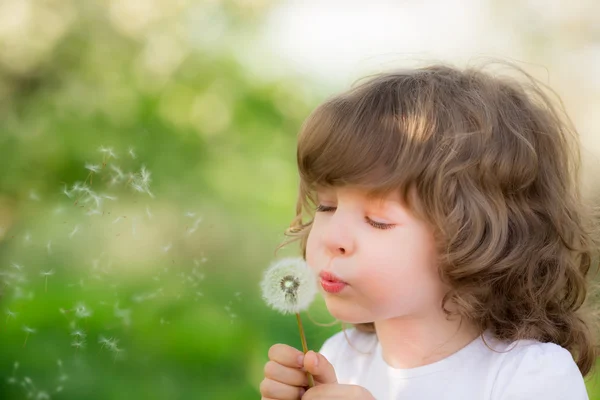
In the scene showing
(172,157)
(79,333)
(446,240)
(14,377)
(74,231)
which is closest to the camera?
(446,240)

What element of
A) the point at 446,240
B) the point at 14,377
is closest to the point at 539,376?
the point at 446,240

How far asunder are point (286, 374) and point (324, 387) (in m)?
0.07

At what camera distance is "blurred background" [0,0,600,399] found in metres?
1.90

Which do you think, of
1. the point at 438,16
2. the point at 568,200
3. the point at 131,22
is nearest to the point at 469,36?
the point at 438,16

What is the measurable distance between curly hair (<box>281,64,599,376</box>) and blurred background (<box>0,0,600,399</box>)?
266 millimetres

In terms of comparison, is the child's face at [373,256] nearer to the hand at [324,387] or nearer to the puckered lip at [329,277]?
the puckered lip at [329,277]

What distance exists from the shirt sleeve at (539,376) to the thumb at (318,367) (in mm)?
332

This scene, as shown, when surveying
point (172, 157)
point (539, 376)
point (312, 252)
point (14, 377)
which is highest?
point (172, 157)

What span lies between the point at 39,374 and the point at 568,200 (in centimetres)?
168

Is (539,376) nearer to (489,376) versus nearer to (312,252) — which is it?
(489,376)

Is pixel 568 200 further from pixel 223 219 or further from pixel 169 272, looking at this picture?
pixel 223 219

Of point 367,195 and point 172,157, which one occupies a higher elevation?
point 172,157

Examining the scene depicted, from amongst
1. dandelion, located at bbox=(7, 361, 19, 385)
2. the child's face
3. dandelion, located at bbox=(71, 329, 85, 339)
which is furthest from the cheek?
dandelion, located at bbox=(7, 361, 19, 385)

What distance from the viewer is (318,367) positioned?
1.15 m
